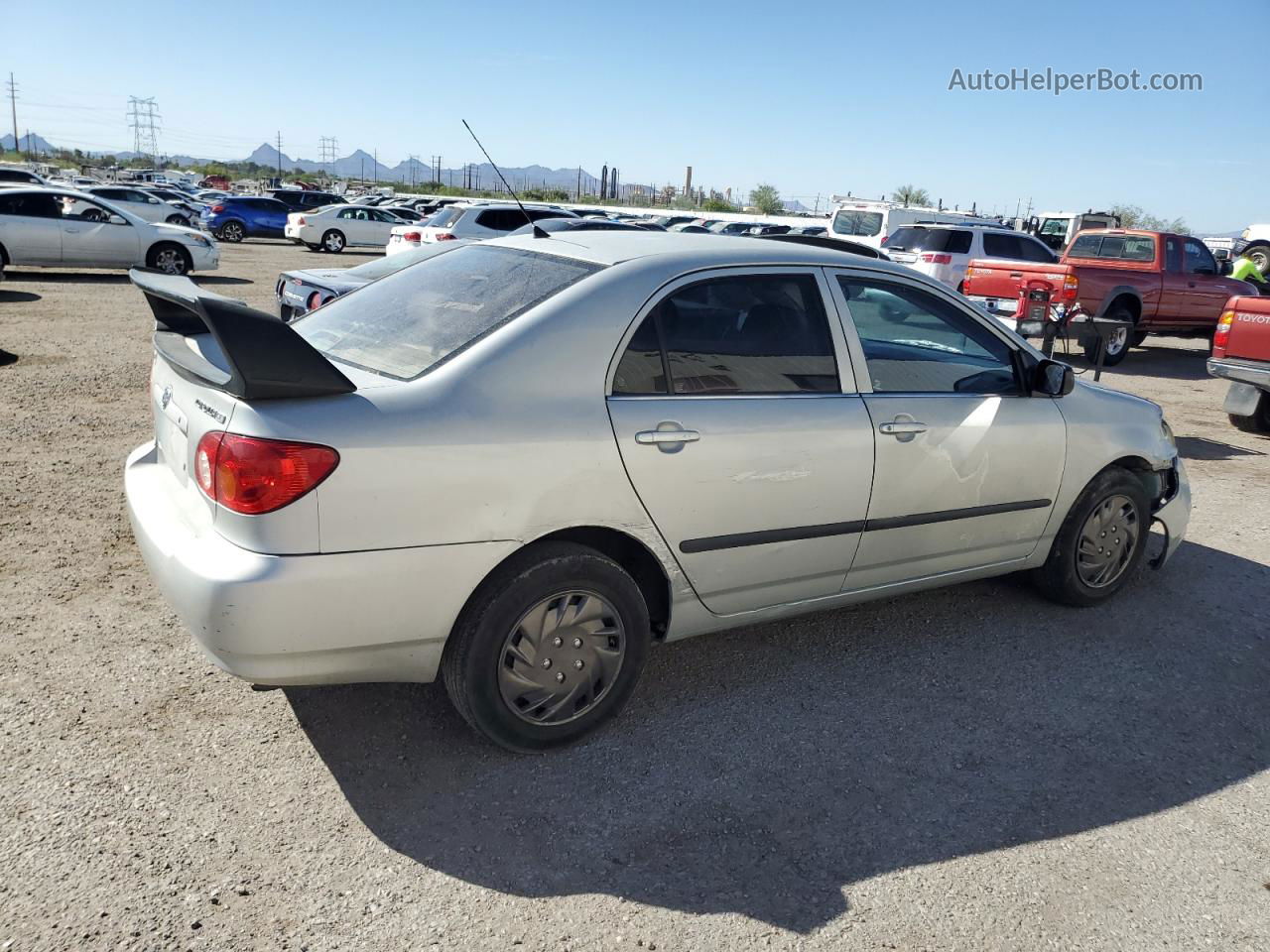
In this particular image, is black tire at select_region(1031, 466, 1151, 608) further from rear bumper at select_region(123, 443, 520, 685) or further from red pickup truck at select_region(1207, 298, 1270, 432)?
red pickup truck at select_region(1207, 298, 1270, 432)

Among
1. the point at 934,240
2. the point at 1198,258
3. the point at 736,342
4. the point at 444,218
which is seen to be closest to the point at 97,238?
the point at 444,218

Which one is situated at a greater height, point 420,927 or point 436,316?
point 436,316

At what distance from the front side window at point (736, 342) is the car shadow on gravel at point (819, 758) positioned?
1199mm

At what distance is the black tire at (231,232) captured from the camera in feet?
107

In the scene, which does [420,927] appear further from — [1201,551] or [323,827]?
[1201,551]

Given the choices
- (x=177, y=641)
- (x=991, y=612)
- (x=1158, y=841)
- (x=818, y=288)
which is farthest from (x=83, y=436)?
(x=1158, y=841)

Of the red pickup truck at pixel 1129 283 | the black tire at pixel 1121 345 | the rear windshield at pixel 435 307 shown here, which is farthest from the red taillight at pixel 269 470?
the black tire at pixel 1121 345

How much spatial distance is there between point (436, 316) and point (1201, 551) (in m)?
4.86

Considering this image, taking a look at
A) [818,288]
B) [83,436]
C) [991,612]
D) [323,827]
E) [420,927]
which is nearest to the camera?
[420,927]

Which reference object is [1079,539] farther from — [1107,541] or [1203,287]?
[1203,287]

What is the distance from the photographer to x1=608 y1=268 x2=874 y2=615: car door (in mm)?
3305

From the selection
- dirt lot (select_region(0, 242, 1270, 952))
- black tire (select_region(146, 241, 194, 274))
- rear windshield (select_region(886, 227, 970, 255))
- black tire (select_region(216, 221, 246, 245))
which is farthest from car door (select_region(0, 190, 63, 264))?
black tire (select_region(216, 221, 246, 245))

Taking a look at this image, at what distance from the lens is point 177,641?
12.8ft

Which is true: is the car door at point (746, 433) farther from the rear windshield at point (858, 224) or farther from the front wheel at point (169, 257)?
the front wheel at point (169, 257)
